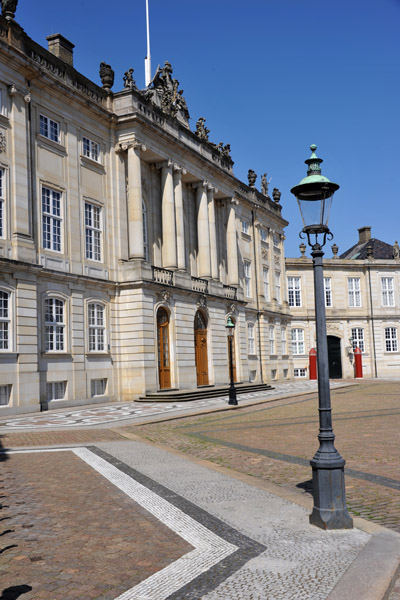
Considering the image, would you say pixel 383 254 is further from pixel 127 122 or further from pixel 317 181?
pixel 317 181

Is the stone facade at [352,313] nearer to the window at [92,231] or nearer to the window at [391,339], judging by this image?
the window at [391,339]

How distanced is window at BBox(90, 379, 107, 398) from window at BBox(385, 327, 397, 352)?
130ft

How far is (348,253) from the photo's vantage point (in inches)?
2908

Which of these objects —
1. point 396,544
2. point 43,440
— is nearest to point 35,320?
point 43,440

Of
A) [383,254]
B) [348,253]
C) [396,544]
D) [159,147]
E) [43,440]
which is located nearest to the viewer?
[396,544]

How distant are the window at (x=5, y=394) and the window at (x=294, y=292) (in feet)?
133

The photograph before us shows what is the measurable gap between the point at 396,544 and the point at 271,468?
4616 millimetres

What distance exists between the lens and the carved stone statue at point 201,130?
1591 inches

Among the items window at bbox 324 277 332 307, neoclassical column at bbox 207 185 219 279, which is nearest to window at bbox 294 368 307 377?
window at bbox 324 277 332 307

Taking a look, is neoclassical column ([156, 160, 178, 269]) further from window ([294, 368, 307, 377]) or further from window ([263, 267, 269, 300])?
window ([294, 368, 307, 377])

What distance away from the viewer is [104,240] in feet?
101

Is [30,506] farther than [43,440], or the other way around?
[43,440]

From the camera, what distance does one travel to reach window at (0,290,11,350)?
2330 centimetres

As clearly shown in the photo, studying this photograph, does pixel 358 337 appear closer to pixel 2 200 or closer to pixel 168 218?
pixel 168 218
